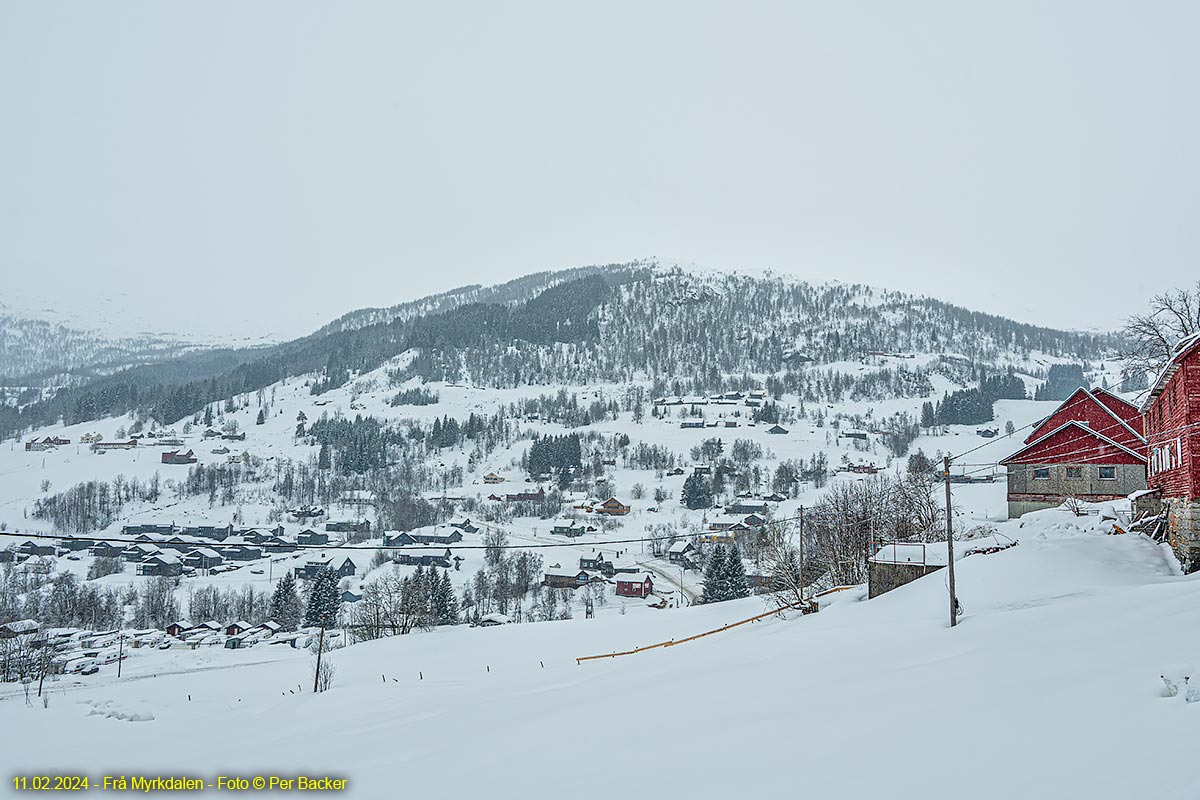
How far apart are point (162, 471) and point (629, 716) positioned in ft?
456

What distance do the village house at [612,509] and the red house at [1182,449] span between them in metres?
81.3

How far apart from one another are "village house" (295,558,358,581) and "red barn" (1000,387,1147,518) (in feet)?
210

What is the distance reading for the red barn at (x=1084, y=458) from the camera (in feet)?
112

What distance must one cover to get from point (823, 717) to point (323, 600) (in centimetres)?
6159

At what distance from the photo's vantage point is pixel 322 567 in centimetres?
7394

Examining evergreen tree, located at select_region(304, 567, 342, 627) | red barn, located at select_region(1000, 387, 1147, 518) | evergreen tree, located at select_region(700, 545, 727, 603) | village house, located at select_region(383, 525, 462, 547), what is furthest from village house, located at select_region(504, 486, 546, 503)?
red barn, located at select_region(1000, 387, 1147, 518)

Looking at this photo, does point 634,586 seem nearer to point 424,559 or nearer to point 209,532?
point 424,559

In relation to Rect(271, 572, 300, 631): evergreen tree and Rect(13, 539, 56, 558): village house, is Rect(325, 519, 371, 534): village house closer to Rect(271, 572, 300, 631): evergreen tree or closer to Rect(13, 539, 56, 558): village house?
Rect(271, 572, 300, 631): evergreen tree

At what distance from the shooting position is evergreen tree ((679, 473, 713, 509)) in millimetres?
100750

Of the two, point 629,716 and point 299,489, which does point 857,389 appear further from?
point 629,716

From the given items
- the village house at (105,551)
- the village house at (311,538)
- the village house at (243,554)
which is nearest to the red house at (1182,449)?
the village house at (311,538)

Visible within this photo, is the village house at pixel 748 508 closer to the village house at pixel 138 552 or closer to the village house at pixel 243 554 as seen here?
the village house at pixel 243 554

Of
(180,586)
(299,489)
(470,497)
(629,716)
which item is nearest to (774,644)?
(629,716)

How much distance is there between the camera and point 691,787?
7.03m
